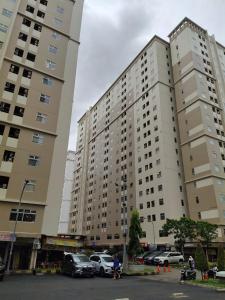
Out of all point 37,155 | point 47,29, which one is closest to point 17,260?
point 37,155

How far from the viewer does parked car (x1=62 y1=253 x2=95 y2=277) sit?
74.8ft

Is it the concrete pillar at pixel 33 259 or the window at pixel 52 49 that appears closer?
the concrete pillar at pixel 33 259

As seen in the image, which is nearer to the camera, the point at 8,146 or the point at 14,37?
the point at 8,146

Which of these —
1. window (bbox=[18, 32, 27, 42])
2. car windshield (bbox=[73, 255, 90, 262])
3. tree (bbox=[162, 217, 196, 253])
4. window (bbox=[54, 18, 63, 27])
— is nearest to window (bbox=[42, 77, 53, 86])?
window (bbox=[18, 32, 27, 42])

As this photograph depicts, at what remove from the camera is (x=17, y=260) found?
29.0 m

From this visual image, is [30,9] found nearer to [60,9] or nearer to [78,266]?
[60,9]

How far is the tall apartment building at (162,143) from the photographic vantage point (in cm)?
5800

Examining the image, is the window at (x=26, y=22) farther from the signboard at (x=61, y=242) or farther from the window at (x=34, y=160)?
the signboard at (x=61, y=242)

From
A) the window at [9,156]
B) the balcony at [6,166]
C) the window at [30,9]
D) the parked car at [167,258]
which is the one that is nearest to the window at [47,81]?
the window at [30,9]

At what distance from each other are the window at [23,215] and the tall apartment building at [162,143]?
19357mm

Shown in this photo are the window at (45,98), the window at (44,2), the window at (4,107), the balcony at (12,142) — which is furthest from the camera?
the window at (44,2)

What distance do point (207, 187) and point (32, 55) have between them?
139ft

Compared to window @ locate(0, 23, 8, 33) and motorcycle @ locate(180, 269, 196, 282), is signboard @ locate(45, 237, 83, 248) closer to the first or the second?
motorcycle @ locate(180, 269, 196, 282)

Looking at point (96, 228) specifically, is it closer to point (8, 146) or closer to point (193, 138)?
point (193, 138)
